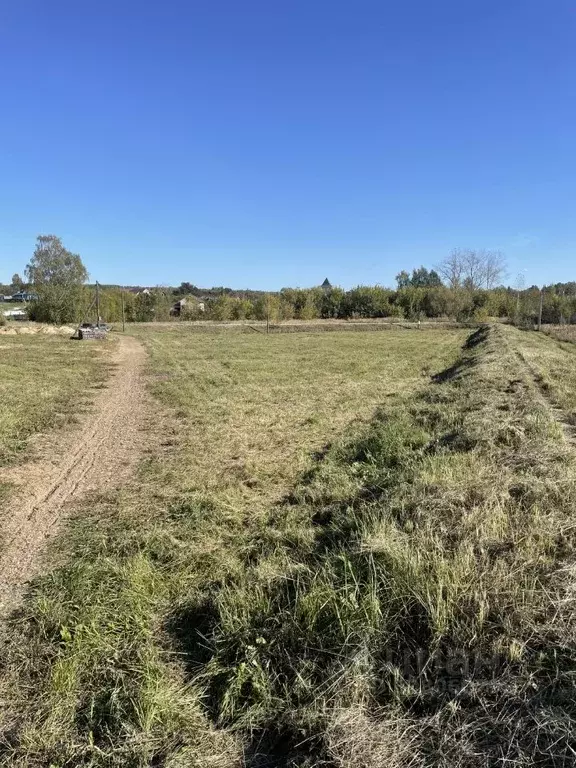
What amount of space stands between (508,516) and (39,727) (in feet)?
11.5

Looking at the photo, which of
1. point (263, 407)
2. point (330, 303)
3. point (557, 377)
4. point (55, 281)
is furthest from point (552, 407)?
point (330, 303)

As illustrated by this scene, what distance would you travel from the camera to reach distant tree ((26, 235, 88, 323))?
50.8 m

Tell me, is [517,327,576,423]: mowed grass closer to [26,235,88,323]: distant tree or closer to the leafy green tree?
[26,235,88,323]: distant tree

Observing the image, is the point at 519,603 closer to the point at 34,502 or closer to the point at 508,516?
the point at 508,516

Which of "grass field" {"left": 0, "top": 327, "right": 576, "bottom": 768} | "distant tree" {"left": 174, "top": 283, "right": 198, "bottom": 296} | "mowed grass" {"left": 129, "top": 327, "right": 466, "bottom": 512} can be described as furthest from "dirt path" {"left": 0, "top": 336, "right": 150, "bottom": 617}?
"distant tree" {"left": 174, "top": 283, "right": 198, "bottom": 296}

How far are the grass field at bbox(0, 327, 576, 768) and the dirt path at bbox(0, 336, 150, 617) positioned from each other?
282 millimetres

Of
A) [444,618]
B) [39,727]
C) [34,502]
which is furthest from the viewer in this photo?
[34,502]

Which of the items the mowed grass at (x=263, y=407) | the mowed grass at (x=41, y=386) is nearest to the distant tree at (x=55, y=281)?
the mowed grass at (x=41, y=386)

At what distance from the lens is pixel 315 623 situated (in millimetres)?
3180

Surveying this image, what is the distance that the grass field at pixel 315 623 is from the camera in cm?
245

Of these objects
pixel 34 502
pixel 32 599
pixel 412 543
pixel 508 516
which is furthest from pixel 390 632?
pixel 34 502

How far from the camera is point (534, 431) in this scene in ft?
22.7

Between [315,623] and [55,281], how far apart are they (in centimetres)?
5613

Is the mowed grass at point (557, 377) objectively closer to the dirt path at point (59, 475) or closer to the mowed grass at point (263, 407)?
the mowed grass at point (263, 407)
